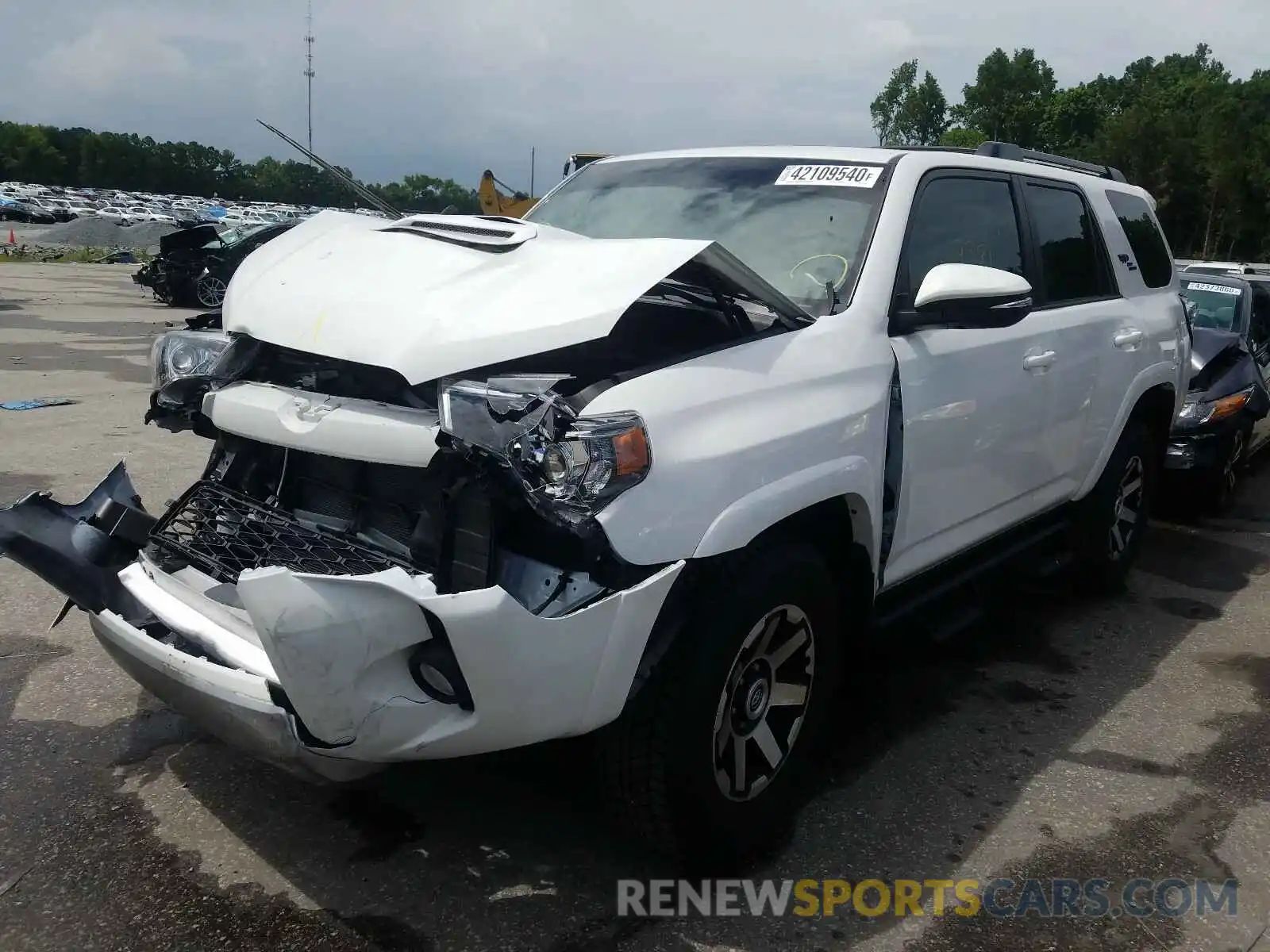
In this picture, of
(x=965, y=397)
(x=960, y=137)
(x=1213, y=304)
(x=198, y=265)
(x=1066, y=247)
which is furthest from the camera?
(x=960, y=137)

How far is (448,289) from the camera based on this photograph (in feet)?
8.57

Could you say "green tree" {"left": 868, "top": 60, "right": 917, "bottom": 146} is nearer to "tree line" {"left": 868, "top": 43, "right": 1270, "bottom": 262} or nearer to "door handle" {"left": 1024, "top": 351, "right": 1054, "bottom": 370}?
"tree line" {"left": 868, "top": 43, "right": 1270, "bottom": 262}

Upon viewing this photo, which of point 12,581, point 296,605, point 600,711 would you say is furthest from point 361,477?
point 12,581

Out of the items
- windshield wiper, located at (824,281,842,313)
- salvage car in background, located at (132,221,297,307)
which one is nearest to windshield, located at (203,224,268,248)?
salvage car in background, located at (132,221,297,307)

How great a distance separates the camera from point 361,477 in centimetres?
275

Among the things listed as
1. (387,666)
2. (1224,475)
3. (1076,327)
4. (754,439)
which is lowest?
(1224,475)

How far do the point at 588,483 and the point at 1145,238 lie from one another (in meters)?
4.10

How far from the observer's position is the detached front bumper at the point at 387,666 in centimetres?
209

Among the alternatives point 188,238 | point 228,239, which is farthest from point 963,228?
point 228,239

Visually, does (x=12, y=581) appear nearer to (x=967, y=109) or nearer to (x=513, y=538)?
(x=513, y=538)

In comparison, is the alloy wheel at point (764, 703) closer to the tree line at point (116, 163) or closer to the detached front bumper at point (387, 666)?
the detached front bumper at point (387, 666)

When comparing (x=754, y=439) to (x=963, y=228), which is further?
(x=963, y=228)

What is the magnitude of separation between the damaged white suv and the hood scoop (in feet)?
0.06

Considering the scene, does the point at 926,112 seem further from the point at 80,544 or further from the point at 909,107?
the point at 80,544
